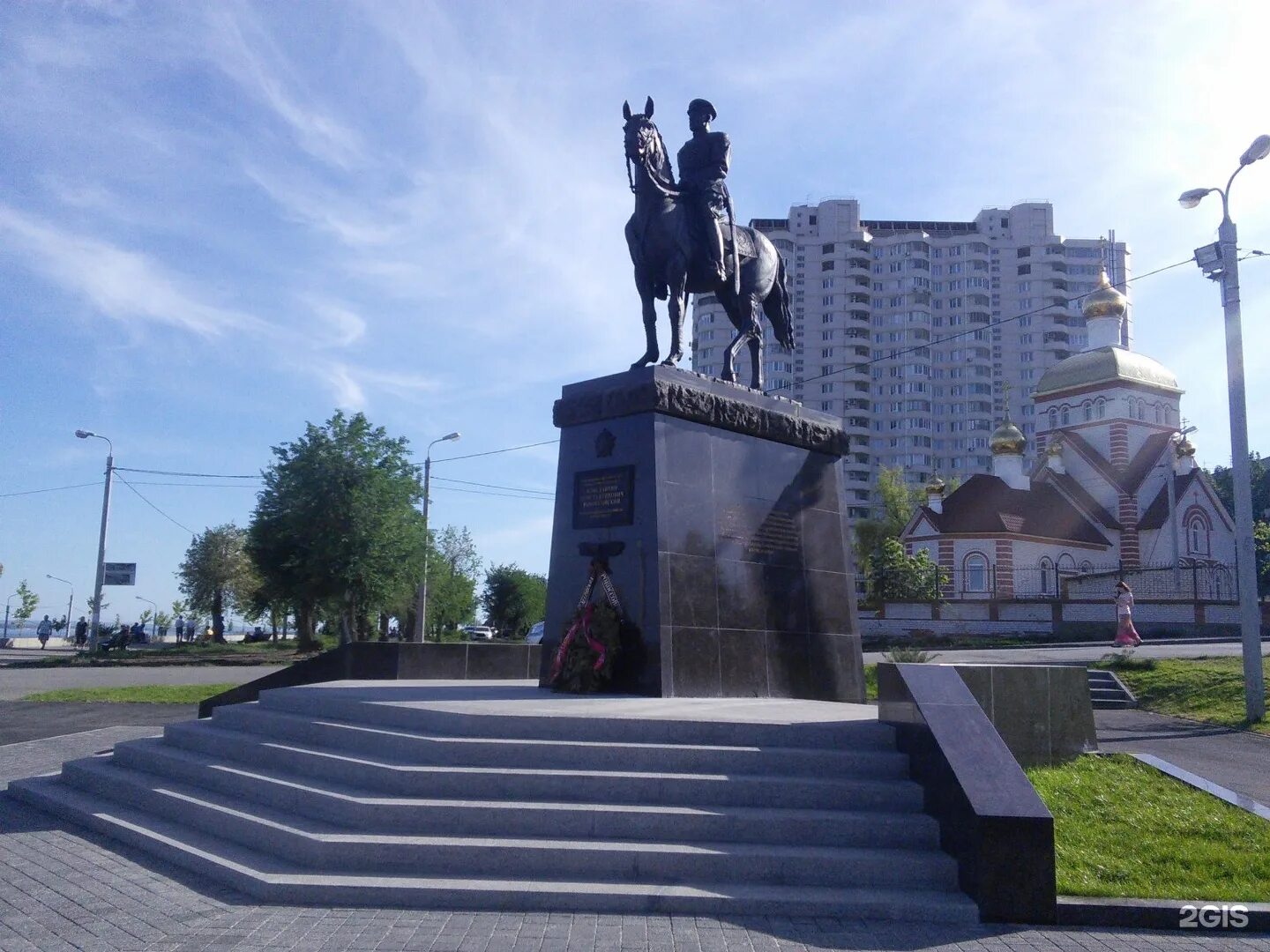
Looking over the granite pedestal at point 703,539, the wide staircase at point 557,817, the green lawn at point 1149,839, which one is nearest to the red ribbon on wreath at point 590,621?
the granite pedestal at point 703,539

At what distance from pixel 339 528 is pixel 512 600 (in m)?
21.6

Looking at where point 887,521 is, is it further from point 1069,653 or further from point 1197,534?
point 1069,653

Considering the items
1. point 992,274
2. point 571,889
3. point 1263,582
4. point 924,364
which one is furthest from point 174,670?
point 992,274

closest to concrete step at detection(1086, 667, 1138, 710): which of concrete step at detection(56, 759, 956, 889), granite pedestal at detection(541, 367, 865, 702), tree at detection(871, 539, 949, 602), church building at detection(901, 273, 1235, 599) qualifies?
granite pedestal at detection(541, 367, 865, 702)

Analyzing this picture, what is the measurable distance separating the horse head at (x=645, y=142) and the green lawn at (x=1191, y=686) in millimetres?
12049

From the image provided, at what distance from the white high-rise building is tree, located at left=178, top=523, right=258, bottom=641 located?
55.2 m

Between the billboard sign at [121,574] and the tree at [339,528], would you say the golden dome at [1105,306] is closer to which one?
the tree at [339,528]

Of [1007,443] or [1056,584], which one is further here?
[1007,443]

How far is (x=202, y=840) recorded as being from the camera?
293 inches

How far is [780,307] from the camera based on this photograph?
552 inches

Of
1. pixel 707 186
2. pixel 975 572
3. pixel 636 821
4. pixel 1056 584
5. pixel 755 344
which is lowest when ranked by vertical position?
pixel 636 821

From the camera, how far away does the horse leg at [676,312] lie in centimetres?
1189

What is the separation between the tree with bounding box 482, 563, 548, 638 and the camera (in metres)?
59.6

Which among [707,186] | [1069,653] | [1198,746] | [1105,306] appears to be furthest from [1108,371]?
[707,186]
